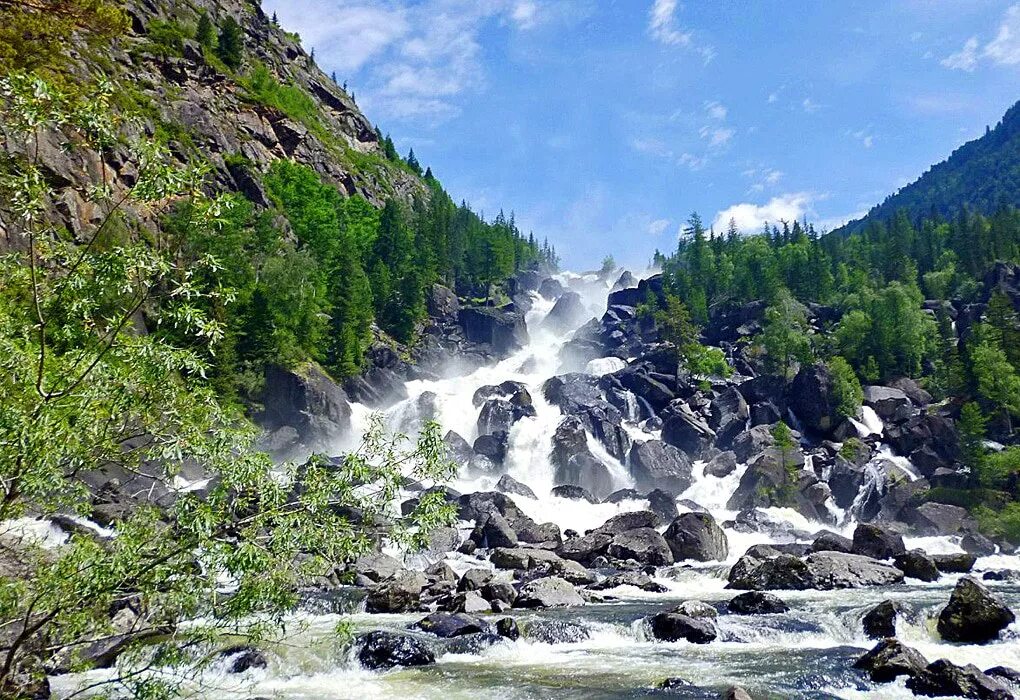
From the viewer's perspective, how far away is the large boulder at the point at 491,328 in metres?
105

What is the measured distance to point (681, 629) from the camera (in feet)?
75.1

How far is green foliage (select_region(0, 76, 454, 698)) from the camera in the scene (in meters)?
7.52

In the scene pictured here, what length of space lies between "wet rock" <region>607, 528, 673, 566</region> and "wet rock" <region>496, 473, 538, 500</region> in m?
16.4

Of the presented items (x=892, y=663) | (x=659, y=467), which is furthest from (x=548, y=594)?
(x=659, y=467)

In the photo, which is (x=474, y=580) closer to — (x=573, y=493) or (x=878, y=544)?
(x=878, y=544)

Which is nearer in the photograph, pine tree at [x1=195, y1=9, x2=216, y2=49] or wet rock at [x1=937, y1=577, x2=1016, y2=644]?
wet rock at [x1=937, y1=577, x2=1016, y2=644]

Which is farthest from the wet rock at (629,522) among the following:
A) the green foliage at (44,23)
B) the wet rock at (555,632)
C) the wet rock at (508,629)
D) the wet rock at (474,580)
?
the green foliage at (44,23)

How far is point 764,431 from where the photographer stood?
6981 centimetres

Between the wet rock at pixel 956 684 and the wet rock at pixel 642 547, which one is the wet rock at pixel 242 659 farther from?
the wet rock at pixel 642 547

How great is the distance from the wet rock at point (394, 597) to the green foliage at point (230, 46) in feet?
377

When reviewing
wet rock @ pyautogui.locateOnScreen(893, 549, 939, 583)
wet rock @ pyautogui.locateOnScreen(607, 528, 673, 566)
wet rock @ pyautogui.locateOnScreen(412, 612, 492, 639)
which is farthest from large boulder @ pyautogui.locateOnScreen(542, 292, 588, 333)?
wet rock @ pyautogui.locateOnScreen(412, 612, 492, 639)

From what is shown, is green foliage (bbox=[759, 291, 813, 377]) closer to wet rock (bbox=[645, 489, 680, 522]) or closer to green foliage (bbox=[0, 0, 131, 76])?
wet rock (bbox=[645, 489, 680, 522])

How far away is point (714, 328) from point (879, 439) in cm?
4071

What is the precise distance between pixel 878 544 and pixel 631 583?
1634cm
